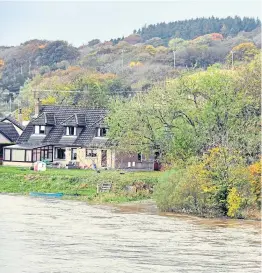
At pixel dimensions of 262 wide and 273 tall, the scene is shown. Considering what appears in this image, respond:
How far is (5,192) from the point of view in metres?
52.2

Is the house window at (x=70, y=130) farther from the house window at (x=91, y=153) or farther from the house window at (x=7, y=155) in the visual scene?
the house window at (x=7, y=155)

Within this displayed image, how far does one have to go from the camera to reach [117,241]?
113ft

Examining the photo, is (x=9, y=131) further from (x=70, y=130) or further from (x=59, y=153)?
(x=59, y=153)

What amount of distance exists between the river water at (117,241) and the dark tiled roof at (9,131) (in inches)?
848

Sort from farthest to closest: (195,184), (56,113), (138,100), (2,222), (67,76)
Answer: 1. (67,76)
2. (56,113)
3. (138,100)
4. (195,184)
5. (2,222)

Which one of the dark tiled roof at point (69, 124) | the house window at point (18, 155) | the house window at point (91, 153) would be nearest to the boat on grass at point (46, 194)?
the house window at point (91, 153)

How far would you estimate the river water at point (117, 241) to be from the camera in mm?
29141

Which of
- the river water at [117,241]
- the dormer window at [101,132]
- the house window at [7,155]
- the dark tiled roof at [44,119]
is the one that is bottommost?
the river water at [117,241]

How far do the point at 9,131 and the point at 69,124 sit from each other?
24.7ft

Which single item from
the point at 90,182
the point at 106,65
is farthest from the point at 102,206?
the point at 106,65

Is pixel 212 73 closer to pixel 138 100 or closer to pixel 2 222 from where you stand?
pixel 138 100

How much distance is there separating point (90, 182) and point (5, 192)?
Result: 15.8ft

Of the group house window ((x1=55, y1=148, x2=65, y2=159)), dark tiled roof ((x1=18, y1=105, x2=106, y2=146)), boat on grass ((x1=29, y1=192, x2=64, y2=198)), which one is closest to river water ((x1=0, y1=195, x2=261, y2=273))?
boat on grass ((x1=29, y1=192, x2=64, y2=198))

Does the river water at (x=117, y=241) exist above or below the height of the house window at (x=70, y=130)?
below
